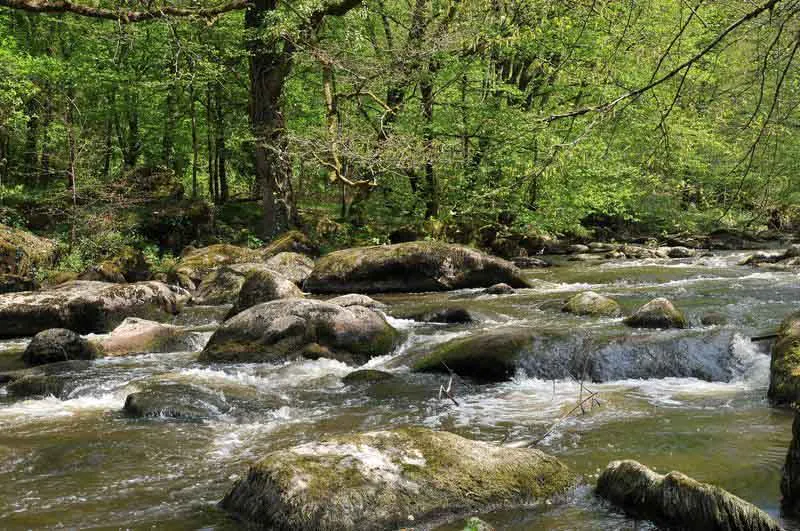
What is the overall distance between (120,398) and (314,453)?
4.03 m

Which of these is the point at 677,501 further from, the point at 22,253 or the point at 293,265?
the point at 22,253

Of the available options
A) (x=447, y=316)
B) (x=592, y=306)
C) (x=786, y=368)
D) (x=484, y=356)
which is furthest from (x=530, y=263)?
(x=786, y=368)

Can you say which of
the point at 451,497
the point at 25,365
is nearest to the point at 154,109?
the point at 25,365

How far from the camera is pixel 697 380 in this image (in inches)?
296

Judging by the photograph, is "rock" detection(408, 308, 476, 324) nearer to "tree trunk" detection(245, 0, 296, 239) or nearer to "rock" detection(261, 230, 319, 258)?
"rock" detection(261, 230, 319, 258)

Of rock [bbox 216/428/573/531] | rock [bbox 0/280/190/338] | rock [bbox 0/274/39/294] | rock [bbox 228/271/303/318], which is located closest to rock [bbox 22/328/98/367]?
rock [bbox 0/280/190/338]

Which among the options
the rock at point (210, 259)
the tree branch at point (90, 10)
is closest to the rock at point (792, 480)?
the tree branch at point (90, 10)

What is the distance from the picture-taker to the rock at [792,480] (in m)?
3.93

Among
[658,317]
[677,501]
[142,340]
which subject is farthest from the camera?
[142,340]

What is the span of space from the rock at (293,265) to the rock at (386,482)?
11.2 metres

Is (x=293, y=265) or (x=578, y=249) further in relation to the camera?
(x=578, y=249)

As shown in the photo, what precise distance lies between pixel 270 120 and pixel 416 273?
7384 mm

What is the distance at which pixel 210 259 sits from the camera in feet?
55.6

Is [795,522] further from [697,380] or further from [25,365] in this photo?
[25,365]
